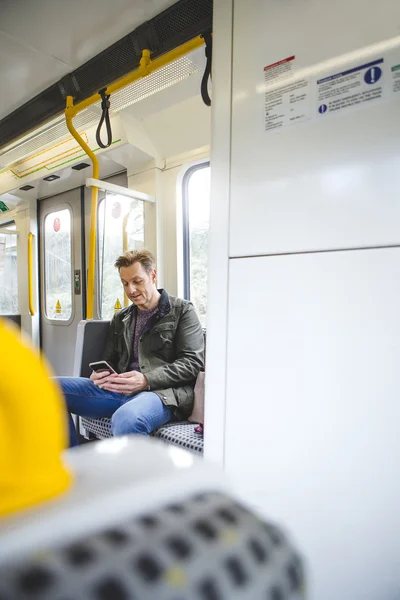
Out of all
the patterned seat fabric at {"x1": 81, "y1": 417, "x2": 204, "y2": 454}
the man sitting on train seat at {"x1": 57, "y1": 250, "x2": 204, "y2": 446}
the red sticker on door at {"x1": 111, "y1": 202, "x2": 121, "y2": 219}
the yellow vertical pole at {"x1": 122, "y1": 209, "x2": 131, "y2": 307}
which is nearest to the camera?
the patterned seat fabric at {"x1": 81, "y1": 417, "x2": 204, "y2": 454}

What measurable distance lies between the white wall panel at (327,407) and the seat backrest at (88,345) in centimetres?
176

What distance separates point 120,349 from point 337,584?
79.9 inches

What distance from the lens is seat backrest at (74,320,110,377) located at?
110 inches

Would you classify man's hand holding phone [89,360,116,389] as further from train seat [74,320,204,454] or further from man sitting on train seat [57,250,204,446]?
train seat [74,320,204,454]

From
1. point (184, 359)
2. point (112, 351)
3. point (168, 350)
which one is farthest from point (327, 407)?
point (112, 351)

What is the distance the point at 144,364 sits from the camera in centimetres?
251

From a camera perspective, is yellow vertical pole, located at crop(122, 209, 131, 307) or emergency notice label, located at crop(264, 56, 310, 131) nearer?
emergency notice label, located at crop(264, 56, 310, 131)

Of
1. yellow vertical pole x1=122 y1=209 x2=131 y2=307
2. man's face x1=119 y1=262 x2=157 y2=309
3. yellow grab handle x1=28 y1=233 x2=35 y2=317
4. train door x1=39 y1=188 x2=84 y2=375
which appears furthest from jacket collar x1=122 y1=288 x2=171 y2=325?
yellow grab handle x1=28 y1=233 x2=35 y2=317

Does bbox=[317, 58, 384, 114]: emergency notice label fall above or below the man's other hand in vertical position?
above

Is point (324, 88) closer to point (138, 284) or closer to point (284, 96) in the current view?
point (284, 96)

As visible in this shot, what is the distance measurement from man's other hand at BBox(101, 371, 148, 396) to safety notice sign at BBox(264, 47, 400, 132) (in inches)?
61.9

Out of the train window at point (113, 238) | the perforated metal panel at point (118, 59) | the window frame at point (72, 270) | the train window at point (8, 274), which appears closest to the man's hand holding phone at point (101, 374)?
the train window at point (113, 238)

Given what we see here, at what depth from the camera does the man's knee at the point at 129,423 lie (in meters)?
1.94

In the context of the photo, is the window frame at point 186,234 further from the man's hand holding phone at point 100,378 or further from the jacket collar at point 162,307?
the man's hand holding phone at point 100,378
